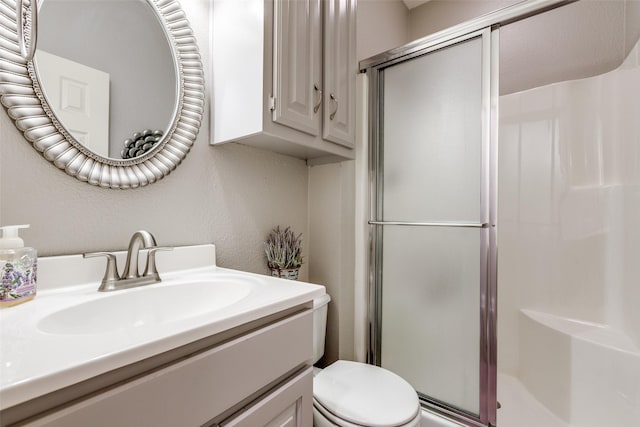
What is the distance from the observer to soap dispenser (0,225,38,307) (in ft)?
1.94

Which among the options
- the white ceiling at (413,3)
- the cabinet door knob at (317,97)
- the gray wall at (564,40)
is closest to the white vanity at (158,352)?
the cabinet door knob at (317,97)

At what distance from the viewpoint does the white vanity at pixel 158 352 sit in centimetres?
38

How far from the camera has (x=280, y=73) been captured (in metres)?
0.97

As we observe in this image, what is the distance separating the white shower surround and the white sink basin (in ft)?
5.31

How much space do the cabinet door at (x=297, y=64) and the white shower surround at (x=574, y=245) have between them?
1324 mm

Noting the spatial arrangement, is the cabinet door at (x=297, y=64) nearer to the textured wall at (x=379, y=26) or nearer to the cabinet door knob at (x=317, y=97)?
the cabinet door knob at (x=317, y=97)

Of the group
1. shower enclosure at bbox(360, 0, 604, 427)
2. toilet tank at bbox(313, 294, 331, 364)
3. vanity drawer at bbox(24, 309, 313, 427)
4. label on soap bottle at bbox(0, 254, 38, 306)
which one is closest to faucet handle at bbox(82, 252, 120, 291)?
label on soap bottle at bbox(0, 254, 38, 306)

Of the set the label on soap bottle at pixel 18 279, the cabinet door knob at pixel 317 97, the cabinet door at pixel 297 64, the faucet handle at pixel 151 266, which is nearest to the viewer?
the label on soap bottle at pixel 18 279

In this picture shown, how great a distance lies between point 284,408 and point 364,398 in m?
0.47

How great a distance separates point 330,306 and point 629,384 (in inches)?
49.6

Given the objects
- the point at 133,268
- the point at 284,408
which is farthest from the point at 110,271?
the point at 284,408

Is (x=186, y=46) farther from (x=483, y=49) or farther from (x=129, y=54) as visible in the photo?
(x=483, y=49)

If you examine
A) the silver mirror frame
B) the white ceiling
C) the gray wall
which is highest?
the white ceiling

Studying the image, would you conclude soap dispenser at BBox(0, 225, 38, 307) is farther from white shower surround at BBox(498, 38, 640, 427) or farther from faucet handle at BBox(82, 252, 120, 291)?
white shower surround at BBox(498, 38, 640, 427)
